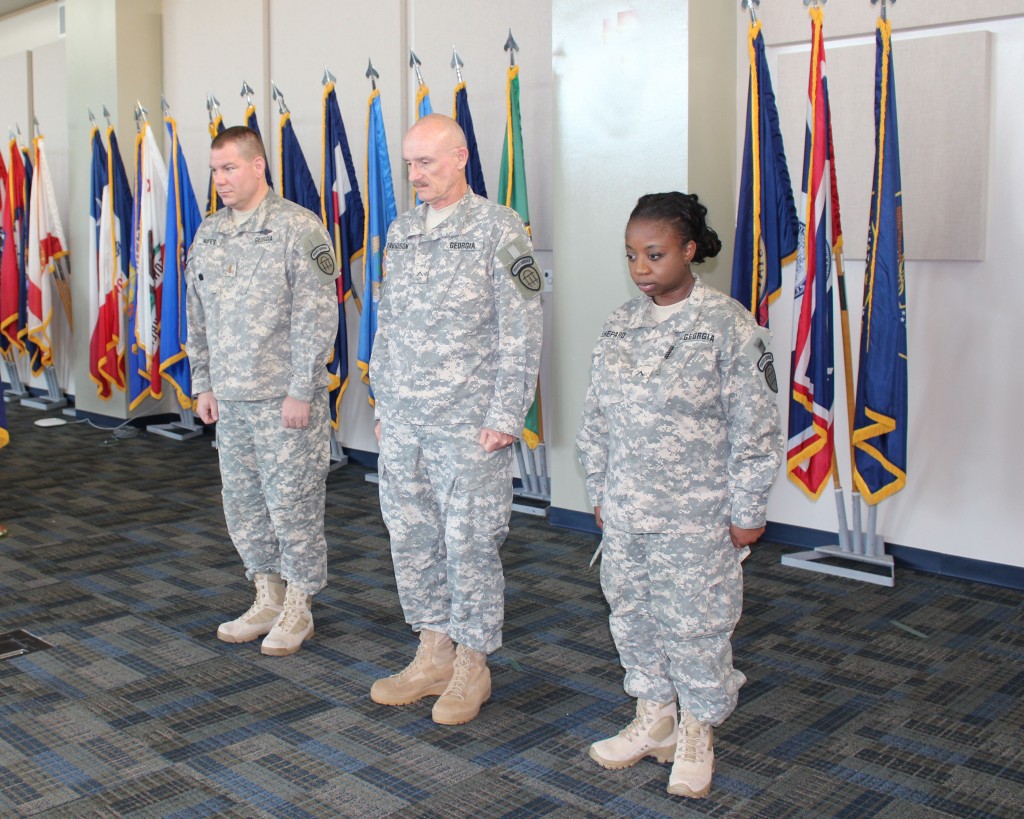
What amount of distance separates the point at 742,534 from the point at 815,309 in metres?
1.96

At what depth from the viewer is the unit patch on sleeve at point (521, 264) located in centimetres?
251

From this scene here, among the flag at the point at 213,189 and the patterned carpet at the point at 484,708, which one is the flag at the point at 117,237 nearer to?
the flag at the point at 213,189

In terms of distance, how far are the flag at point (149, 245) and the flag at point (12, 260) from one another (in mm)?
1585

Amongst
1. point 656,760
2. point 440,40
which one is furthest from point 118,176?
point 656,760

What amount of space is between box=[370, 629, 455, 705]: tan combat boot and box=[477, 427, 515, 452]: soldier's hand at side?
0.64 metres

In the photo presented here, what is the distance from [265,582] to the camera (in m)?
3.32

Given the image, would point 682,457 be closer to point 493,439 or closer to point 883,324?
point 493,439

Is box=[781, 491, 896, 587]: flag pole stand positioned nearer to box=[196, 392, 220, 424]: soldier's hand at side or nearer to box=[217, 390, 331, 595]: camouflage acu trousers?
box=[217, 390, 331, 595]: camouflage acu trousers

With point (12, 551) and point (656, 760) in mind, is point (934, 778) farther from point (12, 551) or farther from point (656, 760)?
point (12, 551)

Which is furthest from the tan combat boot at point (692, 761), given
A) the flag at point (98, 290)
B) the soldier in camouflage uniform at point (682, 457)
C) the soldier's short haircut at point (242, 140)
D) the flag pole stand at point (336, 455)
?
the flag at point (98, 290)

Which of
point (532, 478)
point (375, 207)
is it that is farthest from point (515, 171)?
point (532, 478)

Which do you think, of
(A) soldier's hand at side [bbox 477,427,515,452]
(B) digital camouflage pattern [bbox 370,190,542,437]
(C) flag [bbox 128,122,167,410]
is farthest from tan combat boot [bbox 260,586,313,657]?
(C) flag [bbox 128,122,167,410]

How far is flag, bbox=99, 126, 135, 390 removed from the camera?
689 centimetres

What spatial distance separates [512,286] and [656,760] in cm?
116
